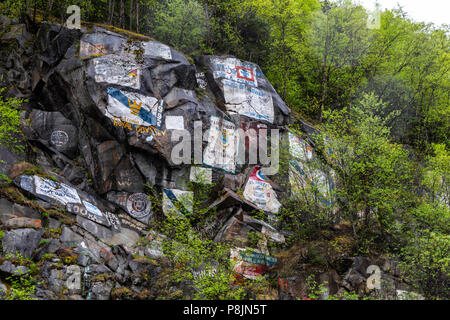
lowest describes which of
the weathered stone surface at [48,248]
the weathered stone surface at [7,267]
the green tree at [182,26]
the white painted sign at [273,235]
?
the white painted sign at [273,235]

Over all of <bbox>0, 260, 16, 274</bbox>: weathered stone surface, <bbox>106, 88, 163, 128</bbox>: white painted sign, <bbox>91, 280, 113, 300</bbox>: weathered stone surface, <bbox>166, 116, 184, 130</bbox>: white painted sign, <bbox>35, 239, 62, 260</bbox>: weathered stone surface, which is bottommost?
<bbox>91, 280, 113, 300</bbox>: weathered stone surface

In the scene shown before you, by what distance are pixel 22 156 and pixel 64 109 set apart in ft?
11.1

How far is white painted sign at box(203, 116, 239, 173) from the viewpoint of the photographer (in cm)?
1858

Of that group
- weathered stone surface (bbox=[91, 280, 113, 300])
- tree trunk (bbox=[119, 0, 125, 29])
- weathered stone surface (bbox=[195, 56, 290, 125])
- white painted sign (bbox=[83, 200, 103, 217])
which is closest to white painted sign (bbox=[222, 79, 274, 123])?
weathered stone surface (bbox=[195, 56, 290, 125])

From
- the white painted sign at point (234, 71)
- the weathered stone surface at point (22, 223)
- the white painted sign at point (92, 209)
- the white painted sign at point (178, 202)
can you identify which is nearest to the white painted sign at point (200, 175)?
the white painted sign at point (178, 202)

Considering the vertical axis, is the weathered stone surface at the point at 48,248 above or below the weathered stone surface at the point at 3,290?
above

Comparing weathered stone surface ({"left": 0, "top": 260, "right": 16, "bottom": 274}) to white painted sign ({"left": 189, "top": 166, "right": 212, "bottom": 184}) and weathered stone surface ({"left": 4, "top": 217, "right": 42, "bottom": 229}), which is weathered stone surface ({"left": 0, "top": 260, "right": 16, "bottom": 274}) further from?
white painted sign ({"left": 189, "top": 166, "right": 212, "bottom": 184})

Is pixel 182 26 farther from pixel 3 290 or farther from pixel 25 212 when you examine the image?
pixel 3 290

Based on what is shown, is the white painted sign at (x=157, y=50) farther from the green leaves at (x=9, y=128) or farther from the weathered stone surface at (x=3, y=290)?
the weathered stone surface at (x=3, y=290)

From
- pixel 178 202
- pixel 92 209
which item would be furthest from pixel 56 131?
pixel 178 202

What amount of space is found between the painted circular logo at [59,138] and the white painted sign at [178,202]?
5.20 meters

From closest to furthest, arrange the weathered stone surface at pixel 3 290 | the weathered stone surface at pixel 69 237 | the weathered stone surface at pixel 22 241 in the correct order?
the weathered stone surface at pixel 3 290
the weathered stone surface at pixel 22 241
the weathered stone surface at pixel 69 237

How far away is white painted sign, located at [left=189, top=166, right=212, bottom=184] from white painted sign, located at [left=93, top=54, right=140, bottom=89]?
4.73 m

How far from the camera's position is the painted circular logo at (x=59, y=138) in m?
17.5
